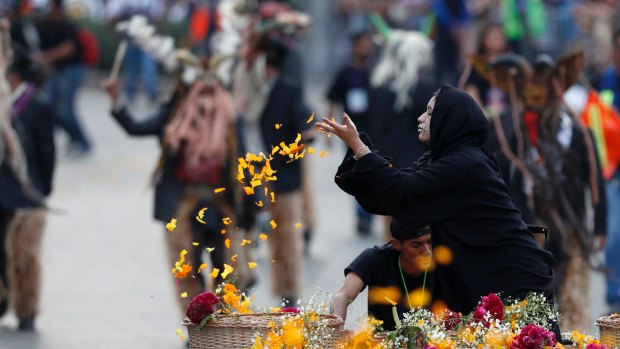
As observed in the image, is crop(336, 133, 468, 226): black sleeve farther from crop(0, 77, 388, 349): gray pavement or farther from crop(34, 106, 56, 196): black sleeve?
crop(34, 106, 56, 196): black sleeve

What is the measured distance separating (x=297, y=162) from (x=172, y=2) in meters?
14.1

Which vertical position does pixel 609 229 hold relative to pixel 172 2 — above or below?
below

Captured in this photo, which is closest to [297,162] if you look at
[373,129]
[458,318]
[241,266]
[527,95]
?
[373,129]

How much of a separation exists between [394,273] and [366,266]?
14cm

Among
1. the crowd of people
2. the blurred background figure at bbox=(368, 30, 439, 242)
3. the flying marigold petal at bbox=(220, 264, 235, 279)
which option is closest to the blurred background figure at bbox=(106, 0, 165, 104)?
the crowd of people

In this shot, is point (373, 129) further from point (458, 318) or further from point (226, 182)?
point (458, 318)

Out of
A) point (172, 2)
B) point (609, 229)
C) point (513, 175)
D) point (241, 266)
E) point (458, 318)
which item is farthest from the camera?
point (172, 2)

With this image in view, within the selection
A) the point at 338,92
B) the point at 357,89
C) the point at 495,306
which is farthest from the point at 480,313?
the point at 338,92

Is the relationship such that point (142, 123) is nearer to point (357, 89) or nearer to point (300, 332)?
point (357, 89)

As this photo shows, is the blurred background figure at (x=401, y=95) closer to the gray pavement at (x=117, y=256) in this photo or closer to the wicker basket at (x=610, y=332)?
the gray pavement at (x=117, y=256)

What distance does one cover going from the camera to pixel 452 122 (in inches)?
238

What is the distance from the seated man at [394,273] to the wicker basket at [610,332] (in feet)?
3.03

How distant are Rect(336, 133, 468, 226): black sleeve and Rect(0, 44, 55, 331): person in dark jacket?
5421 mm

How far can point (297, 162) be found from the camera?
1241 centimetres
